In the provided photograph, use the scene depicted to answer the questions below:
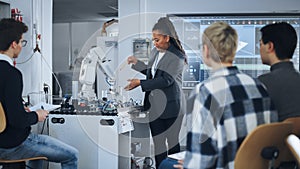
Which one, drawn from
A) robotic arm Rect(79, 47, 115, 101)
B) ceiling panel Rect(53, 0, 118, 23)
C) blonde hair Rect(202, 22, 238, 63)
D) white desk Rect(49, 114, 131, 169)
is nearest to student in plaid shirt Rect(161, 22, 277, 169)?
blonde hair Rect(202, 22, 238, 63)

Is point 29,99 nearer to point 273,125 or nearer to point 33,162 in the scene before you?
point 33,162

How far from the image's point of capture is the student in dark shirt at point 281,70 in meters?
1.92

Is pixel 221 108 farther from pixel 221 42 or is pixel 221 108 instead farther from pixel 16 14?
pixel 16 14

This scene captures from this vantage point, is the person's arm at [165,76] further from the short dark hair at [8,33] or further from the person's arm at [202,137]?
the person's arm at [202,137]

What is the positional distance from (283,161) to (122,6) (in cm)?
310

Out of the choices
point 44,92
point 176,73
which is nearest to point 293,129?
point 176,73

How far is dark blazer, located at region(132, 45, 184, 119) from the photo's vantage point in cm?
318

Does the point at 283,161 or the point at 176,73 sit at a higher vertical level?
the point at 176,73

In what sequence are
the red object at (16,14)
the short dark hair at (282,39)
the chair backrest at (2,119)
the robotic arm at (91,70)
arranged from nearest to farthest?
the short dark hair at (282,39), the chair backrest at (2,119), the robotic arm at (91,70), the red object at (16,14)

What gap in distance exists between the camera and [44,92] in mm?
3865

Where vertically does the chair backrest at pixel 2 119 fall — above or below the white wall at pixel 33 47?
below

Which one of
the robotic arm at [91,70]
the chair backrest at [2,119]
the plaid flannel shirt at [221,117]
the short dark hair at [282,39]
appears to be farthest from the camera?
the robotic arm at [91,70]

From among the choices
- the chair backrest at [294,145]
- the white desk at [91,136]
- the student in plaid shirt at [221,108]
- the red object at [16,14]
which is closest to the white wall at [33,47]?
the red object at [16,14]

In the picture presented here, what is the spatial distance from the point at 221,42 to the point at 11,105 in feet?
4.75
